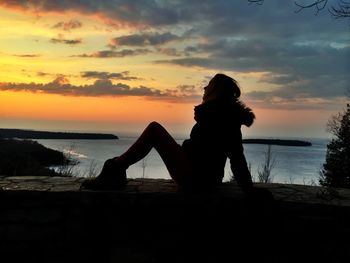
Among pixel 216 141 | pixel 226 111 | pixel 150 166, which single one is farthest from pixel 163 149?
pixel 150 166

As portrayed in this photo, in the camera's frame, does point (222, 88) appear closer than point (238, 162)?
No

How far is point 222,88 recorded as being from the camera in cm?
354

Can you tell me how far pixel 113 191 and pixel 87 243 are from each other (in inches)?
16.7

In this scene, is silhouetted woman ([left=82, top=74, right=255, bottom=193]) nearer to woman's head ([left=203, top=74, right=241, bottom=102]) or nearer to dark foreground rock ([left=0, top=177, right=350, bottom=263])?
woman's head ([left=203, top=74, right=241, bottom=102])

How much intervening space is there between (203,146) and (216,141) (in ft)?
0.46

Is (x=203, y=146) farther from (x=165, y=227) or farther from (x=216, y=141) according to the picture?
(x=165, y=227)

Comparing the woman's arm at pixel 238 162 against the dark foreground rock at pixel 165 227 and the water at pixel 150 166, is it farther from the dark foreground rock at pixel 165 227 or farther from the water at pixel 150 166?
the water at pixel 150 166

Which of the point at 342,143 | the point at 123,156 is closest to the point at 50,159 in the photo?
the point at 342,143

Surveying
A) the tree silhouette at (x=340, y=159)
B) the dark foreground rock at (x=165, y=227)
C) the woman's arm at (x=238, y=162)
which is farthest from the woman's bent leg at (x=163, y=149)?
the tree silhouette at (x=340, y=159)

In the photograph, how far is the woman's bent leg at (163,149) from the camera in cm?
360

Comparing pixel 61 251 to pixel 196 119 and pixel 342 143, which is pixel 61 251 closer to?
pixel 196 119

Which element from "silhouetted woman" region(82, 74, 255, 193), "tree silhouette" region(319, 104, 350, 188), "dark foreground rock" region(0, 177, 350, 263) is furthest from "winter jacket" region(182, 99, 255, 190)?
"tree silhouette" region(319, 104, 350, 188)

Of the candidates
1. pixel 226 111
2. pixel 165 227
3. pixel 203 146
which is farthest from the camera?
pixel 203 146

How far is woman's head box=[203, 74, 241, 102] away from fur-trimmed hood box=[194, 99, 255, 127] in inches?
1.7
